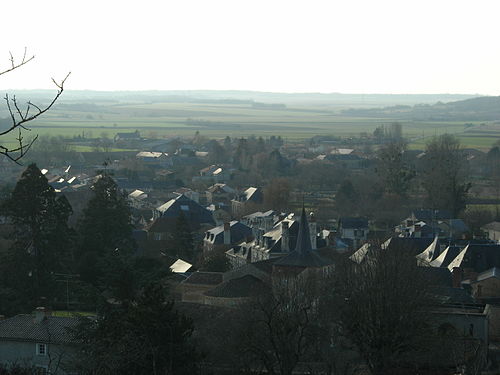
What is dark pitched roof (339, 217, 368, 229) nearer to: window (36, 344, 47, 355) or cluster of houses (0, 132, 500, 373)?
cluster of houses (0, 132, 500, 373)

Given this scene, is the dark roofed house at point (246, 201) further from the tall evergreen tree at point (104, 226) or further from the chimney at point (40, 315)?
the chimney at point (40, 315)

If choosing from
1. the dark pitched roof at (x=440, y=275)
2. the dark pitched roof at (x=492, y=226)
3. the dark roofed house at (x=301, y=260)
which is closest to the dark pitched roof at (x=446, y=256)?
the dark pitched roof at (x=440, y=275)

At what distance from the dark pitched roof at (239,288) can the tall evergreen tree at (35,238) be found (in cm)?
622

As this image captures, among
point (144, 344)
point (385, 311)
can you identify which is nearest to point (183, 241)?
point (385, 311)

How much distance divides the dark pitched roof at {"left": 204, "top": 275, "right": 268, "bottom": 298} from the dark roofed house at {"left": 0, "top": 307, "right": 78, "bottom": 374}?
6892mm

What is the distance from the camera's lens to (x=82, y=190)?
227 feet

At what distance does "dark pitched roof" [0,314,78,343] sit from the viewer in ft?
81.2

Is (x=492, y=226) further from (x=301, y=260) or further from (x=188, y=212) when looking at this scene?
(x=301, y=260)

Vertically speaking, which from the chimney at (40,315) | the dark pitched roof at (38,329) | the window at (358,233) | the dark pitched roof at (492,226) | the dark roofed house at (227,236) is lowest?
the window at (358,233)

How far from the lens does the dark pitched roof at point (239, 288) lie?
31.5 meters

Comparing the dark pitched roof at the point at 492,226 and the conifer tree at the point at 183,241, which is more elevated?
the conifer tree at the point at 183,241

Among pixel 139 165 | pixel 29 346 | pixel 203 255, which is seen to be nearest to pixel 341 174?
pixel 139 165

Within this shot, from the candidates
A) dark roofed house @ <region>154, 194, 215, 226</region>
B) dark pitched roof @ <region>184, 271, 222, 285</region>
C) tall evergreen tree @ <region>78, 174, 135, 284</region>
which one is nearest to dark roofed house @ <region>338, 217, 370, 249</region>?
dark roofed house @ <region>154, 194, 215, 226</region>

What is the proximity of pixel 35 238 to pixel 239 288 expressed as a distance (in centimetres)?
866
